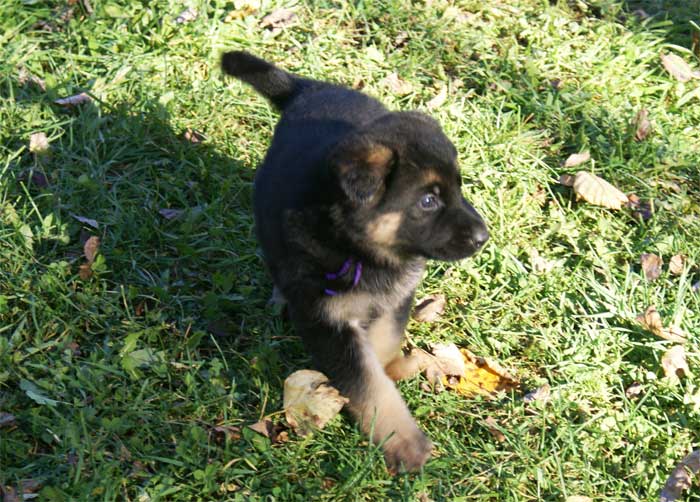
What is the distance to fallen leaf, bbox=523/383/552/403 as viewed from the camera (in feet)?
11.1

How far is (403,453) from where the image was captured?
3.03 metres

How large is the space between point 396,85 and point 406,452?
2488mm

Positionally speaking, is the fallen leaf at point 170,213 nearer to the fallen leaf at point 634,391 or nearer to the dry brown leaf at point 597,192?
the dry brown leaf at point 597,192

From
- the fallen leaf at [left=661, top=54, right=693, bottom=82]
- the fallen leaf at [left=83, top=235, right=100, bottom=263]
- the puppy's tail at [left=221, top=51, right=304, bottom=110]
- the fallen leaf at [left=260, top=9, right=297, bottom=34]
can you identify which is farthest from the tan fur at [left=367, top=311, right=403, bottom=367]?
the fallen leaf at [left=661, top=54, right=693, bottom=82]

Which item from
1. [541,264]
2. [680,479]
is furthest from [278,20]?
[680,479]

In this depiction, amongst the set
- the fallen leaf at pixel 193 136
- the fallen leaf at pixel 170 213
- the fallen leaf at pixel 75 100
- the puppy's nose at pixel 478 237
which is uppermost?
the puppy's nose at pixel 478 237

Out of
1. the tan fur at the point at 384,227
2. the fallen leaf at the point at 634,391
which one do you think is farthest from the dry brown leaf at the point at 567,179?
the tan fur at the point at 384,227

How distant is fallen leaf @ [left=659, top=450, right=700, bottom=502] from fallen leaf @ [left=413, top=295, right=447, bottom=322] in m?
1.14

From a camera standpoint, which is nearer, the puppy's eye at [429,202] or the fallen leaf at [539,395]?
the puppy's eye at [429,202]

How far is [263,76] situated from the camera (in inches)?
154

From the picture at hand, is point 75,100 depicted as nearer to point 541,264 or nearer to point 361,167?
point 361,167

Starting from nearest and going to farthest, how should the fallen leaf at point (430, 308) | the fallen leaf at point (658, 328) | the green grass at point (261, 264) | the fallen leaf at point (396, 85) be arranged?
1. the green grass at point (261, 264)
2. the fallen leaf at point (658, 328)
3. the fallen leaf at point (430, 308)
4. the fallen leaf at point (396, 85)

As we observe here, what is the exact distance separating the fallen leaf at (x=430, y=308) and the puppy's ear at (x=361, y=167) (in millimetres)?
934

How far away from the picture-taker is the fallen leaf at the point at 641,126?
4.63 meters
